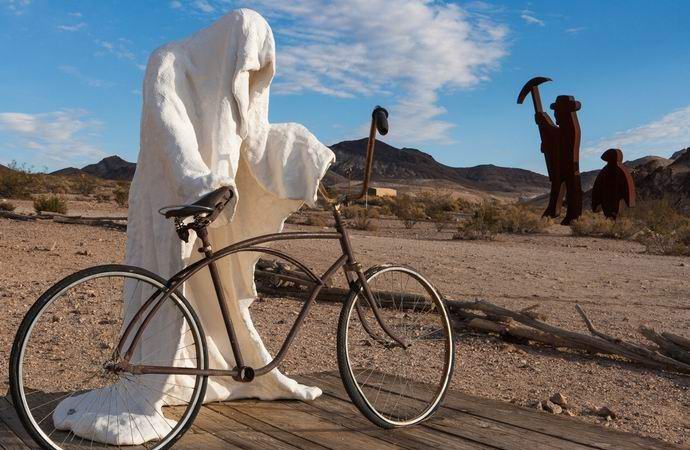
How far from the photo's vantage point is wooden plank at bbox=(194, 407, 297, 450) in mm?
3424

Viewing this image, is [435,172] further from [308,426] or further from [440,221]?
[308,426]

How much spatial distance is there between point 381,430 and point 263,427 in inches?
22.1

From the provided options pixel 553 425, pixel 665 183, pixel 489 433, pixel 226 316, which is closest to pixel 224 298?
pixel 226 316

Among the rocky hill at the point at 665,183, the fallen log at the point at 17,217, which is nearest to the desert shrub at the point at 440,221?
the rocky hill at the point at 665,183

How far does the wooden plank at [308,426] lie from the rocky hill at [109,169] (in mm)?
100035

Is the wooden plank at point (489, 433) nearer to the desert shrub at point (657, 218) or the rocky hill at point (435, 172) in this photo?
the desert shrub at point (657, 218)

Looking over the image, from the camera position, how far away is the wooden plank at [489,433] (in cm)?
359

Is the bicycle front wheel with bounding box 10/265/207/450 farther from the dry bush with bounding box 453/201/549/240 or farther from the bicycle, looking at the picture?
the dry bush with bounding box 453/201/549/240

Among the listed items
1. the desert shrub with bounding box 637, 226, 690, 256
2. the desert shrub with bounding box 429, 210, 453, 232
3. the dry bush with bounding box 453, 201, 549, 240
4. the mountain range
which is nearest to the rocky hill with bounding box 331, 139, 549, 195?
the mountain range

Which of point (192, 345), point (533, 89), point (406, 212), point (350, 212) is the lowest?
point (192, 345)

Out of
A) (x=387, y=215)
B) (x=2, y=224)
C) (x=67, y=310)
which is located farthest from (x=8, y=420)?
(x=387, y=215)

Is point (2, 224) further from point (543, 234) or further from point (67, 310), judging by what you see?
point (543, 234)

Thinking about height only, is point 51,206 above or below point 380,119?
below

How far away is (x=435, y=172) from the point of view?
380 feet
